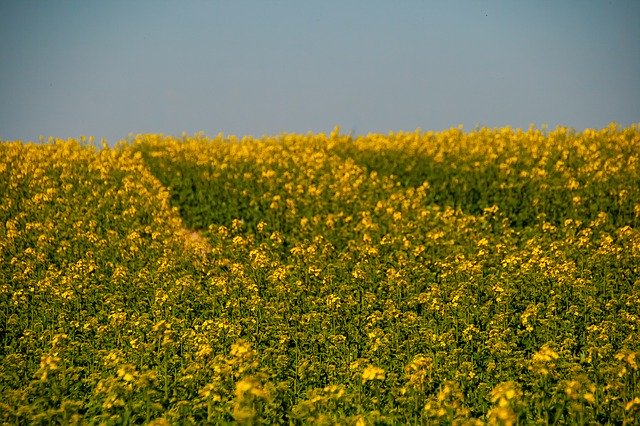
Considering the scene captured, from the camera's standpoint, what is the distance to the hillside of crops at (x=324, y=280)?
26.6ft

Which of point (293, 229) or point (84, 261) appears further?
point (293, 229)

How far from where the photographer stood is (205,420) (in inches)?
297

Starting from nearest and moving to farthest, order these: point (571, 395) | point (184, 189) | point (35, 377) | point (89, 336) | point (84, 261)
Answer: point (571, 395) → point (35, 377) → point (89, 336) → point (84, 261) → point (184, 189)

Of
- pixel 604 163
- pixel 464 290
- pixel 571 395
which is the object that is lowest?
pixel 571 395

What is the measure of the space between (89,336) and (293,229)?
6.65m

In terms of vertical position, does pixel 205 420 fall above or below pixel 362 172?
below

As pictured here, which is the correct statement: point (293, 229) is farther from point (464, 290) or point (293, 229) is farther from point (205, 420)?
point (205, 420)

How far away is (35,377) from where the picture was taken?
31.9 feet

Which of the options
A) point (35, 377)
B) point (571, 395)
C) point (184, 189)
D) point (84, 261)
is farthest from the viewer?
point (184, 189)

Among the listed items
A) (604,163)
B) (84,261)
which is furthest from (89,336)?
(604,163)

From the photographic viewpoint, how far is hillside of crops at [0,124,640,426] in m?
8.11

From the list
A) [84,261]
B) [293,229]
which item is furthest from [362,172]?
[84,261]

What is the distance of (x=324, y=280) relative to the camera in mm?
12930

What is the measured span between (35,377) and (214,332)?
2220 mm
